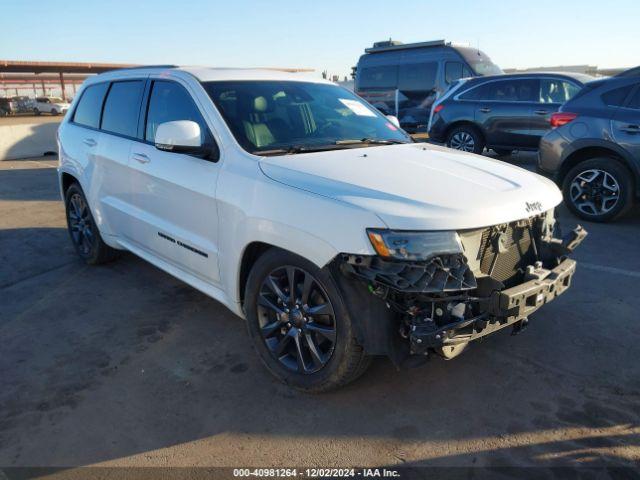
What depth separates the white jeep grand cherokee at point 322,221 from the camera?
2574 millimetres

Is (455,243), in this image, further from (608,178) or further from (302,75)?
(608,178)

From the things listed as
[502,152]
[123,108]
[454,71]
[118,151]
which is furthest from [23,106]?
[118,151]

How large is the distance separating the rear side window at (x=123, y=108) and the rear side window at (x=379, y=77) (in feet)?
40.0

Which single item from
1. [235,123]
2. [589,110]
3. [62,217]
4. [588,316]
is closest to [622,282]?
[588,316]

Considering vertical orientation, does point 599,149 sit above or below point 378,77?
below

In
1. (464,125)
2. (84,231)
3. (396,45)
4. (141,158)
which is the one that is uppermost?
(396,45)

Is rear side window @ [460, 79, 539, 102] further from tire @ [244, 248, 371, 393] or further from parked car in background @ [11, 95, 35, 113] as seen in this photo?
parked car in background @ [11, 95, 35, 113]

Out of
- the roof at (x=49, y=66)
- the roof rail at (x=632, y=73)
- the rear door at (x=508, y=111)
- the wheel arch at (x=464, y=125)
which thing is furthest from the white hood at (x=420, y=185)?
→ the roof at (x=49, y=66)

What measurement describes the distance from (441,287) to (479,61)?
45.2 feet

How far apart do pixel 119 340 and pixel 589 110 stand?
5834 millimetres

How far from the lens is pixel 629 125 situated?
605 cm

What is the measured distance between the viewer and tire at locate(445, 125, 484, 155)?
1079 cm

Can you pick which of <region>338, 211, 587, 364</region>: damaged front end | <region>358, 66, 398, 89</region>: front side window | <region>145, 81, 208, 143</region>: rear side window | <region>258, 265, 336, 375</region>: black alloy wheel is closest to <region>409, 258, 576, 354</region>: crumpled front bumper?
<region>338, 211, 587, 364</region>: damaged front end

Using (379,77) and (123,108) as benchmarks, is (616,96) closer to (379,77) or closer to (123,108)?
(123,108)
